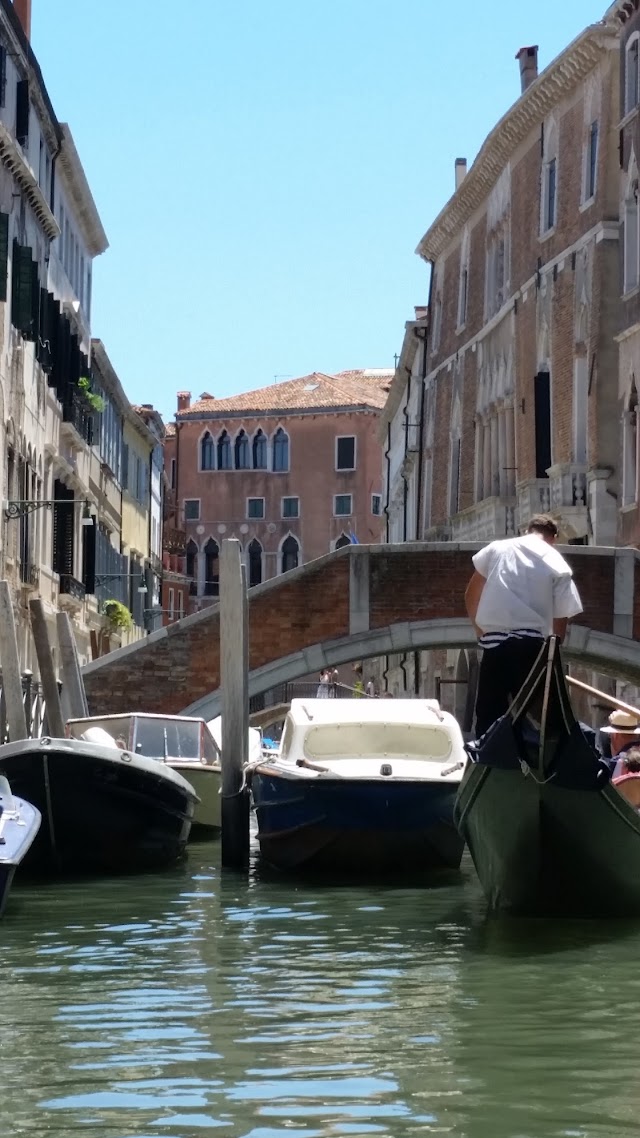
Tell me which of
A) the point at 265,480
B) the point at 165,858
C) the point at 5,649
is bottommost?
the point at 165,858

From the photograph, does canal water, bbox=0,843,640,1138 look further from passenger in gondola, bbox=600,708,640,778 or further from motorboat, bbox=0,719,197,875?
motorboat, bbox=0,719,197,875

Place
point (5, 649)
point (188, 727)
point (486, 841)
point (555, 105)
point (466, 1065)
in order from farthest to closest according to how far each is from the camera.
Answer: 1. point (555, 105)
2. point (188, 727)
3. point (5, 649)
4. point (486, 841)
5. point (466, 1065)

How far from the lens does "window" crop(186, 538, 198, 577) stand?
5597 cm

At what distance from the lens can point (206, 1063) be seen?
19.8 ft

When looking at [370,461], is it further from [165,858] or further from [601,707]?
[165,858]

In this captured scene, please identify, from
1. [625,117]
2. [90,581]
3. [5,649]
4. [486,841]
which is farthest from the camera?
[90,581]

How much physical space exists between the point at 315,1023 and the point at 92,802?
5.71m

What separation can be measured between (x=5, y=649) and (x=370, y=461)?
39068 millimetres

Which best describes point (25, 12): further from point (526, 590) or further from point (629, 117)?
point (526, 590)

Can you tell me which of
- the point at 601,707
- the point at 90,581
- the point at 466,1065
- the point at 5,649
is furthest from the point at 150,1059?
the point at 90,581

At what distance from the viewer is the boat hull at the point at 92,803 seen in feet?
39.6

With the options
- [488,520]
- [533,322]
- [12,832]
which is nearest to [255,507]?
[488,520]

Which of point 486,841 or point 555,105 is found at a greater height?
point 555,105

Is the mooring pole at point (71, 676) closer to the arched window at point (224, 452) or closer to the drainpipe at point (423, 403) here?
the drainpipe at point (423, 403)
